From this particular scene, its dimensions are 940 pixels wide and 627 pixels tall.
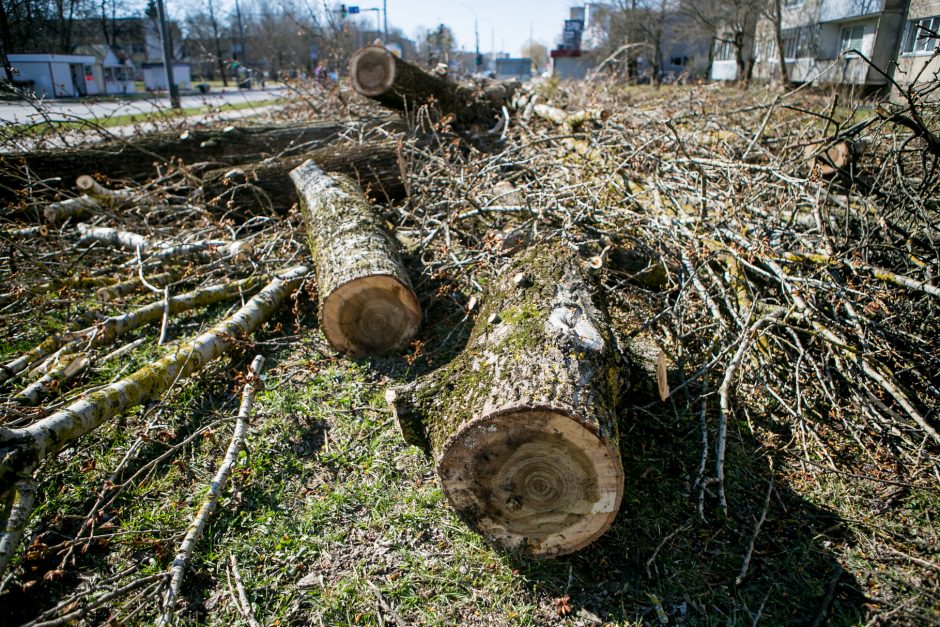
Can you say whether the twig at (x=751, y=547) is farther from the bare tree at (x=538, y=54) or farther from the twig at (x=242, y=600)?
the bare tree at (x=538, y=54)

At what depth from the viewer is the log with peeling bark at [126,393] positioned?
2393mm

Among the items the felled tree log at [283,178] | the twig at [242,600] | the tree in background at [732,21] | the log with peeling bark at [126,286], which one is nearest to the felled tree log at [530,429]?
the twig at [242,600]

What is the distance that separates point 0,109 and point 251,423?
568 cm

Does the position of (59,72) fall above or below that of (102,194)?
above

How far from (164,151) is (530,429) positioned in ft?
21.2

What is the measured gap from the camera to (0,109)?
5.92 metres

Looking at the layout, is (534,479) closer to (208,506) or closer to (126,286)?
(208,506)

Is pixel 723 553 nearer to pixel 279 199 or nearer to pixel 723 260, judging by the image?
pixel 723 260

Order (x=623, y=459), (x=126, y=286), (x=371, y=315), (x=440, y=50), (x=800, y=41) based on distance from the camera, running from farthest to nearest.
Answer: (x=800, y=41) → (x=440, y=50) → (x=126, y=286) → (x=371, y=315) → (x=623, y=459)

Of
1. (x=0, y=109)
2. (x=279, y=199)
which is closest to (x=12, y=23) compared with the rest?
(x=0, y=109)

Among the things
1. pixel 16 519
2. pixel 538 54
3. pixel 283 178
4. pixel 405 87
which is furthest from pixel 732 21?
pixel 538 54

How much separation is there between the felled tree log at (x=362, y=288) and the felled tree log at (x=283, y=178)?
1.68 metres

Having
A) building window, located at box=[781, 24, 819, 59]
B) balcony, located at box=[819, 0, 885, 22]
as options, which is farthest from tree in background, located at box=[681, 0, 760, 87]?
balcony, located at box=[819, 0, 885, 22]

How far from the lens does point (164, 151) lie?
255 inches
